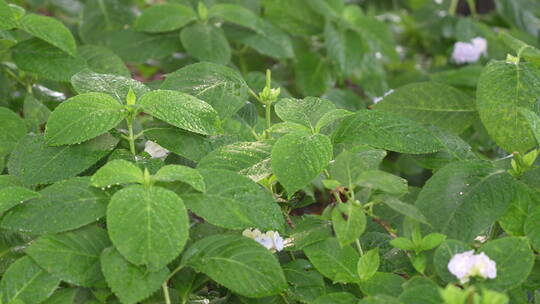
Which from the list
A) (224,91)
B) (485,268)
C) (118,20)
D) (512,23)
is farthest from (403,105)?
(512,23)

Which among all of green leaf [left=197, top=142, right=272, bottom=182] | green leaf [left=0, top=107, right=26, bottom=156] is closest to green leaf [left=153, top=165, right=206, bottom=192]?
green leaf [left=197, top=142, right=272, bottom=182]

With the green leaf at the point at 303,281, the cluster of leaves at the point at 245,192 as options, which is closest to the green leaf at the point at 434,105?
the cluster of leaves at the point at 245,192

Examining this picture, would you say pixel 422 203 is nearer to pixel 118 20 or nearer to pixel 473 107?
pixel 473 107

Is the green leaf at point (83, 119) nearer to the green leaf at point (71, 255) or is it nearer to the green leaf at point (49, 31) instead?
the green leaf at point (71, 255)

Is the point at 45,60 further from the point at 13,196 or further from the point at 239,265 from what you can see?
the point at 239,265

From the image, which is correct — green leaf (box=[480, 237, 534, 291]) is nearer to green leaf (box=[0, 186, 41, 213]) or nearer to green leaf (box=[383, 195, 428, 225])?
green leaf (box=[383, 195, 428, 225])

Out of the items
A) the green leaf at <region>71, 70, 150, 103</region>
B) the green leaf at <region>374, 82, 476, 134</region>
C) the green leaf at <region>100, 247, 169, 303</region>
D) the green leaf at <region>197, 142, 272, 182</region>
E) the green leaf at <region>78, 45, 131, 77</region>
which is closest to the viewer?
the green leaf at <region>100, 247, 169, 303</region>

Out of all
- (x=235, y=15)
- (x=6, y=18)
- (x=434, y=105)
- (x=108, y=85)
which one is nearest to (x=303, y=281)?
(x=108, y=85)
